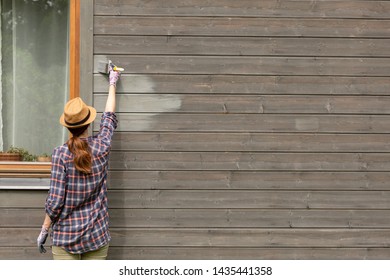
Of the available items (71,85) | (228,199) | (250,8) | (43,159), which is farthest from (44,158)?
(250,8)

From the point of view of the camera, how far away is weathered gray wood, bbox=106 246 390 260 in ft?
14.5

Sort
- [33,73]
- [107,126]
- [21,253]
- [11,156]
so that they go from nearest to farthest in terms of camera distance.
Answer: [107,126]
[21,253]
[11,156]
[33,73]

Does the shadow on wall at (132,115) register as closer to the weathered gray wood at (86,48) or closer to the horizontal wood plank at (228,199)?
the horizontal wood plank at (228,199)

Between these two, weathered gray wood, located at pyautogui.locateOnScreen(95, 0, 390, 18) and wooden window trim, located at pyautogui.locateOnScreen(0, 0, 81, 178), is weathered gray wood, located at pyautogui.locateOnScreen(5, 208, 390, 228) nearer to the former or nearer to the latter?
wooden window trim, located at pyautogui.locateOnScreen(0, 0, 81, 178)

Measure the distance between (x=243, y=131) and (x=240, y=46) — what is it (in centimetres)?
61

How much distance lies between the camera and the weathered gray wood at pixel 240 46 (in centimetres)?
441

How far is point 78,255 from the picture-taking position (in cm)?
381

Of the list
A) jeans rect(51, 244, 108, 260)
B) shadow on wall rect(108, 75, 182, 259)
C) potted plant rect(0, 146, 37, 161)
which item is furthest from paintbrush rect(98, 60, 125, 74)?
jeans rect(51, 244, 108, 260)

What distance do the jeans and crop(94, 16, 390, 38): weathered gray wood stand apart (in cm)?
155

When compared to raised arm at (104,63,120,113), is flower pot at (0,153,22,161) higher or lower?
lower

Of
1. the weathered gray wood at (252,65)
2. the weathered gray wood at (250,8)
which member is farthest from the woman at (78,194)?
the weathered gray wood at (250,8)

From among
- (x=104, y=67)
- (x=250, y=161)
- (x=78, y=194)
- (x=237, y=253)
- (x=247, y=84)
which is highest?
(x=104, y=67)

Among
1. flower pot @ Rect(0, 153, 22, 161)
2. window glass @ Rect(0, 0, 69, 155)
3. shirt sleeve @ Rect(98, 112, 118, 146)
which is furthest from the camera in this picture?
window glass @ Rect(0, 0, 69, 155)

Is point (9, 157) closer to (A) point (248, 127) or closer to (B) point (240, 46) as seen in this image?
(A) point (248, 127)
